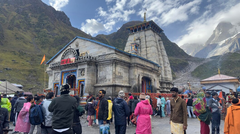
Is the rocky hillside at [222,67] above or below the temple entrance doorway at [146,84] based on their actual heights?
above

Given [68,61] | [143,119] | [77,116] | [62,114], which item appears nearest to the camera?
[62,114]

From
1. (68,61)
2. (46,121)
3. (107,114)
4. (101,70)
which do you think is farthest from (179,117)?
(68,61)

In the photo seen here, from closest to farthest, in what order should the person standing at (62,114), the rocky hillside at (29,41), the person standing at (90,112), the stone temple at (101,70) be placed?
the person standing at (62,114) < the person standing at (90,112) < the stone temple at (101,70) < the rocky hillside at (29,41)

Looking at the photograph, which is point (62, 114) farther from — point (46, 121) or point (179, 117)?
point (179, 117)

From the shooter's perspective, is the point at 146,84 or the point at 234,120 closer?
the point at 234,120

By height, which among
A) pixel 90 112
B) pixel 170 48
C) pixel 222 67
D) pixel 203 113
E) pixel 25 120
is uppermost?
pixel 170 48

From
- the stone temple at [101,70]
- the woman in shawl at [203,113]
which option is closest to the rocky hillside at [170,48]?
the stone temple at [101,70]

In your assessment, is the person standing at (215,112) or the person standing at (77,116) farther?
the person standing at (215,112)

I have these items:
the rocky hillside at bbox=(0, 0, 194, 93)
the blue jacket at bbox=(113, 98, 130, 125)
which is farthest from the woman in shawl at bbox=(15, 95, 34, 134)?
the rocky hillside at bbox=(0, 0, 194, 93)

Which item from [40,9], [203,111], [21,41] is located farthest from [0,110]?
[40,9]

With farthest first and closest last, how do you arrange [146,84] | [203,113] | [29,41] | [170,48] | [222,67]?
[170,48] → [29,41] → [222,67] → [146,84] → [203,113]

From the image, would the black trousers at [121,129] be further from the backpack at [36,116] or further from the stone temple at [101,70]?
the stone temple at [101,70]

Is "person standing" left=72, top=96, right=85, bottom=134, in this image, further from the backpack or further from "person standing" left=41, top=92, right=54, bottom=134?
the backpack

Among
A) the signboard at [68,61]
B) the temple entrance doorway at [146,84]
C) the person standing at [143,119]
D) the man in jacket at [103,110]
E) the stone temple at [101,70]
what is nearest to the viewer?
the person standing at [143,119]
